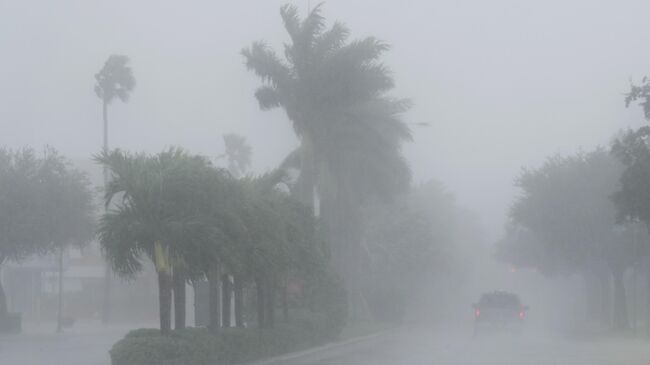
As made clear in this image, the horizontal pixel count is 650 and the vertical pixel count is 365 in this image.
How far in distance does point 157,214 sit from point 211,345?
11.1 ft

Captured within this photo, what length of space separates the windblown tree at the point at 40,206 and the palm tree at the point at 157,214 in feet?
90.1

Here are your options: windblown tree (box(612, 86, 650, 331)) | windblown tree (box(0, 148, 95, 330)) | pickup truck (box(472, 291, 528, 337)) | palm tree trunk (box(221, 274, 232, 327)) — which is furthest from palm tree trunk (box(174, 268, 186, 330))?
windblown tree (box(0, 148, 95, 330))

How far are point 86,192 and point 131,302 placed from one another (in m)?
20.0

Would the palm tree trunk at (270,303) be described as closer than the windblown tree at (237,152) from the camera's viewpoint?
Yes

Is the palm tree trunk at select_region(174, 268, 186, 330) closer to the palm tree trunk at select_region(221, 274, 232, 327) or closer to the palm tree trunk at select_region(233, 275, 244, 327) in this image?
the palm tree trunk at select_region(221, 274, 232, 327)

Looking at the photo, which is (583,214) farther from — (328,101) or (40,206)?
(40,206)

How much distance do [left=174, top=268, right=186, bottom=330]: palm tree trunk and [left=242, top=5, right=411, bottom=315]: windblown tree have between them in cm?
1720

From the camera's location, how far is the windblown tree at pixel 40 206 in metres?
49.2

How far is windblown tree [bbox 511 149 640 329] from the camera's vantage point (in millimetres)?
54438

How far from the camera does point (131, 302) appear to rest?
235 ft

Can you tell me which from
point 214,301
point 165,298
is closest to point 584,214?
point 214,301

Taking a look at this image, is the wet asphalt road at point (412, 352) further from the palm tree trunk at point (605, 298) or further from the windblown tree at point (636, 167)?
the palm tree trunk at point (605, 298)

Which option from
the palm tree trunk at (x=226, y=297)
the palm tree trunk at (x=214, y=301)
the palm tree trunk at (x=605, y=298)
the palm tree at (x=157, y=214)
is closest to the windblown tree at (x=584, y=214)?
the palm tree trunk at (x=605, y=298)

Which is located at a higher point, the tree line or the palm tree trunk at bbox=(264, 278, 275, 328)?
the tree line
